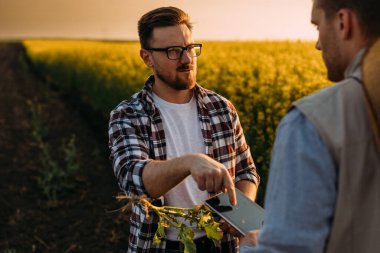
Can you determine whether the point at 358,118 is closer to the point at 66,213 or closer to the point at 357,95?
the point at 357,95

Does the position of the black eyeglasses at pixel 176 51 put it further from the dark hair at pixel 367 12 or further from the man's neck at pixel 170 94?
the dark hair at pixel 367 12

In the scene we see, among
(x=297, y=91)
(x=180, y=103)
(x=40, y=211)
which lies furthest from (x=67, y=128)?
(x=180, y=103)

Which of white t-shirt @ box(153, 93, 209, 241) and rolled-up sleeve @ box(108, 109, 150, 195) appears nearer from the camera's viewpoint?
rolled-up sleeve @ box(108, 109, 150, 195)

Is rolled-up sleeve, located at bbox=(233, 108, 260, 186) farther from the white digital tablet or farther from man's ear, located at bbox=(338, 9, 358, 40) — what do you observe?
man's ear, located at bbox=(338, 9, 358, 40)

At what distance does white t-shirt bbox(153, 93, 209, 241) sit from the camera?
276cm

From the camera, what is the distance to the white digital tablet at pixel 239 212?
6.43ft

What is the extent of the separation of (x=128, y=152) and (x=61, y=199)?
20.1 ft

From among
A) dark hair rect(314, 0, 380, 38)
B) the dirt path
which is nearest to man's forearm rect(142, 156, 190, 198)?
dark hair rect(314, 0, 380, 38)

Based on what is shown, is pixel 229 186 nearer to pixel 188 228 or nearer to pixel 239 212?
pixel 239 212

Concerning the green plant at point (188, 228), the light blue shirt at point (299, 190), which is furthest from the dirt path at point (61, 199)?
the light blue shirt at point (299, 190)

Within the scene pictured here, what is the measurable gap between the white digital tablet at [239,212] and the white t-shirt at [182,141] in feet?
2.35

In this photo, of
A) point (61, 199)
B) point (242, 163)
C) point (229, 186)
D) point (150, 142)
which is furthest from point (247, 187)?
point (61, 199)

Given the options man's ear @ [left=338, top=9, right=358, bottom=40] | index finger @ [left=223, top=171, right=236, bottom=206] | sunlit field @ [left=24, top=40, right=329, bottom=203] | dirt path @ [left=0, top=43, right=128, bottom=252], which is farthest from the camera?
dirt path @ [left=0, top=43, right=128, bottom=252]

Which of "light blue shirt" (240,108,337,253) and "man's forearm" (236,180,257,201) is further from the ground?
"light blue shirt" (240,108,337,253)
